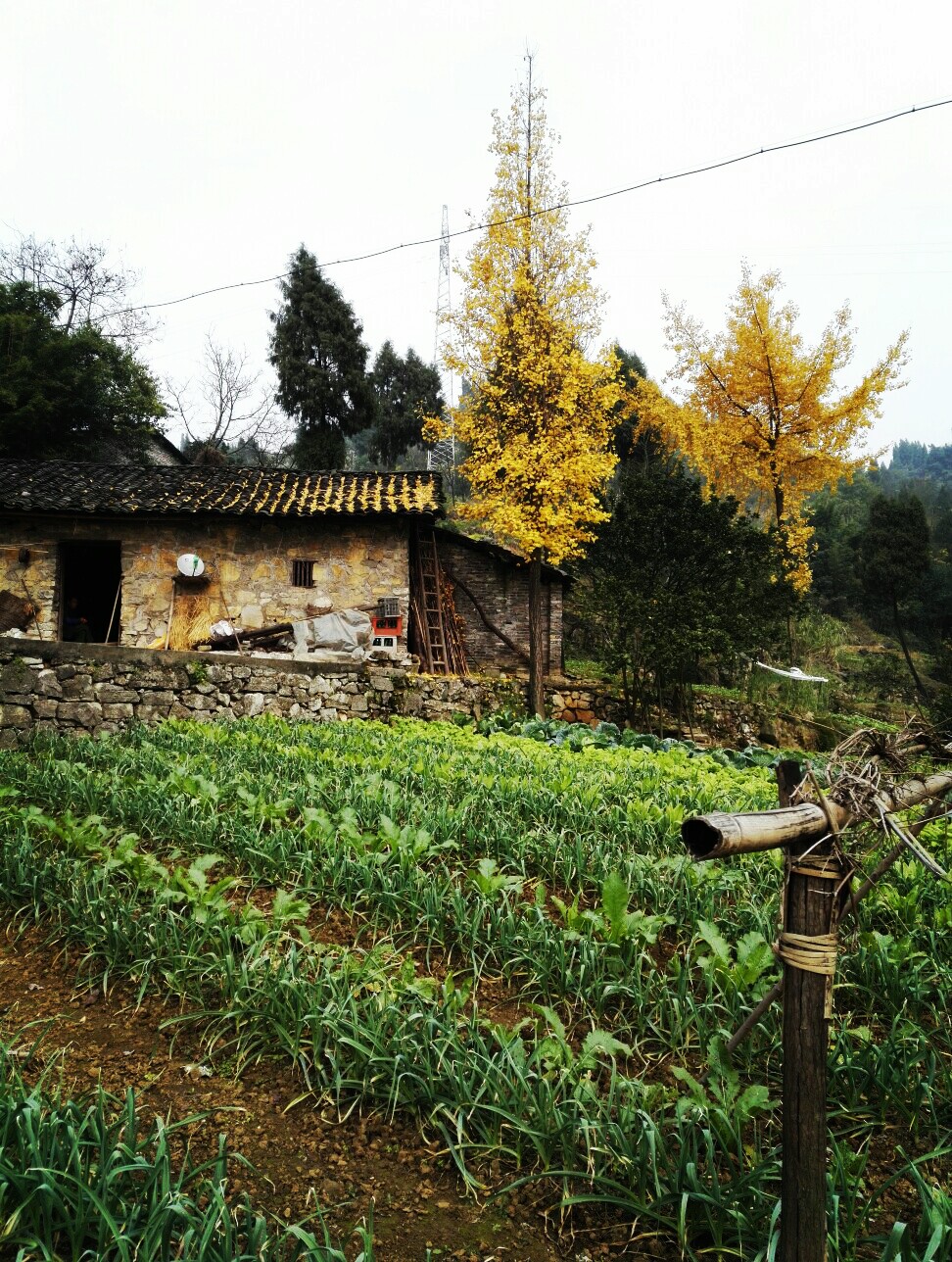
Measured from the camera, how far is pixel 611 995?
10.4 ft

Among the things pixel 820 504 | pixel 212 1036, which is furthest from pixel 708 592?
pixel 820 504

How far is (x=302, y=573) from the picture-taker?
583 inches

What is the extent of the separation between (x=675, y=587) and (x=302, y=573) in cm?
735

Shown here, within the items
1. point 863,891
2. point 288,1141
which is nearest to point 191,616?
point 288,1141

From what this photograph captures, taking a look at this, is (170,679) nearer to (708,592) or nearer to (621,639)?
(621,639)

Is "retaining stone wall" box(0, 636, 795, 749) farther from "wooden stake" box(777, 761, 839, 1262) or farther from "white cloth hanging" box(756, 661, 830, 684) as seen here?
"wooden stake" box(777, 761, 839, 1262)

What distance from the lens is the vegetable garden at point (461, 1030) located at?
208 centimetres

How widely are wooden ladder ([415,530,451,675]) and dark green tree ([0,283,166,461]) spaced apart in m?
13.9

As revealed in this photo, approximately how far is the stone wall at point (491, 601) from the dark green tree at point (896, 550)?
1738cm

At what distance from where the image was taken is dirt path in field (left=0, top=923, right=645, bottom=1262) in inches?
84.2

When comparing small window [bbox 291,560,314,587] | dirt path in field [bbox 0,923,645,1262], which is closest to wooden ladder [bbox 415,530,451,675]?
small window [bbox 291,560,314,587]

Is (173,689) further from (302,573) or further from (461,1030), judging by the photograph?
(461,1030)

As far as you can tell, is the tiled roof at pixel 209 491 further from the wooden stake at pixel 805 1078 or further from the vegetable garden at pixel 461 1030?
the wooden stake at pixel 805 1078

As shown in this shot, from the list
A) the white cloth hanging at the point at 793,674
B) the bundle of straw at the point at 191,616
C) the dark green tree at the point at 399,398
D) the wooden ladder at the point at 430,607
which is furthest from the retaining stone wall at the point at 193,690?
the dark green tree at the point at 399,398
